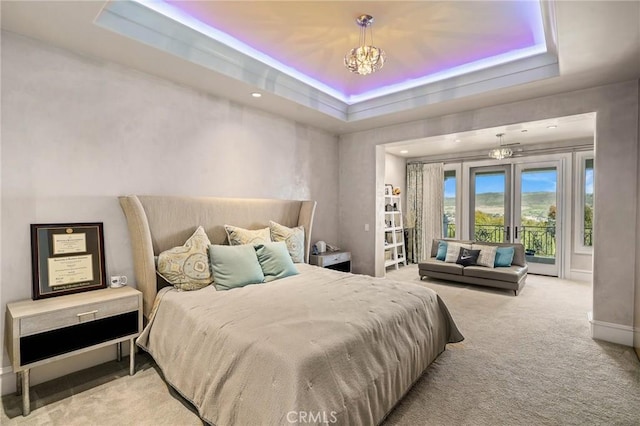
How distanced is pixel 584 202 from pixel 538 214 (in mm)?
734

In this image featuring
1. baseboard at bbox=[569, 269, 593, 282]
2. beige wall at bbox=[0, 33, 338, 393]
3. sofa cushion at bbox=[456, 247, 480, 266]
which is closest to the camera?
beige wall at bbox=[0, 33, 338, 393]

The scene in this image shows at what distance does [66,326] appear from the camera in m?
2.12

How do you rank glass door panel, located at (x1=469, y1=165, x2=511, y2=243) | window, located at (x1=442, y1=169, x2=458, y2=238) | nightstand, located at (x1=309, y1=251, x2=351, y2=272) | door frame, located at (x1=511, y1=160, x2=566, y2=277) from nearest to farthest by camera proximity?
nightstand, located at (x1=309, y1=251, x2=351, y2=272) < door frame, located at (x1=511, y1=160, x2=566, y2=277) < glass door panel, located at (x1=469, y1=165, x2=511, y2=243) < window, located at (x1=442, y1=169, x2=458, y2=238)

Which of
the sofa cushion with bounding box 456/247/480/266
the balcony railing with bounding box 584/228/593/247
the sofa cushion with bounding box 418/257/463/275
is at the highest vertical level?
the balcony railing with bounding box 584/228/593/247

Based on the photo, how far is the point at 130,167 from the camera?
283 cm

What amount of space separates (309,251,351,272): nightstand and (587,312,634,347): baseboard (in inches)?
116

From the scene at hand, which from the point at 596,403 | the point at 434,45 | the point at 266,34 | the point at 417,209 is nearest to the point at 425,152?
the point at 417,209

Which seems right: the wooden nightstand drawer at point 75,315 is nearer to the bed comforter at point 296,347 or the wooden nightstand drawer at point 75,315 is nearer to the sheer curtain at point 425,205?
the bed comforter at point 296,347

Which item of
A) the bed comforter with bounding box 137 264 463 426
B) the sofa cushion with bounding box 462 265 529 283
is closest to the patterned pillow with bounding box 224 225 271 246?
the bed comforter with bounding box 137 264 463 426

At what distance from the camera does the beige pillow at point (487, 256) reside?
5.03 metres

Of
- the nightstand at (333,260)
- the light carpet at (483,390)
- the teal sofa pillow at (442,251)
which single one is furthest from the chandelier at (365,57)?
the teal sofa pillow at (442,251)

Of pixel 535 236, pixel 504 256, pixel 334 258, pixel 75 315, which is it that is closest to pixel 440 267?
pixel 504 256

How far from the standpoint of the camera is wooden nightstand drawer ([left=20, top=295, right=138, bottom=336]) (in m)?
1.99

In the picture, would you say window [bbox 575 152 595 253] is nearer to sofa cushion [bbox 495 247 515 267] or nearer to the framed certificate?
sofa cushion [bbox 495 247 515 267]
